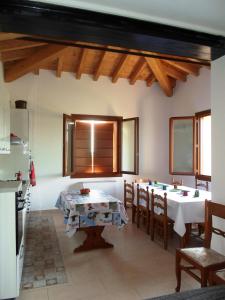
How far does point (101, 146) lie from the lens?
6.32 m

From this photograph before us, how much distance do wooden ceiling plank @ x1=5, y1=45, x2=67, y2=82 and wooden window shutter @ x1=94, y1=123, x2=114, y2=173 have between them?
6.87ft

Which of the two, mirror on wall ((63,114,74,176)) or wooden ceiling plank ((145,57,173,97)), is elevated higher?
wooden ceiling plank ((145,57,173,97))

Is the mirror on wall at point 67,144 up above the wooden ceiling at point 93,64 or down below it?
below

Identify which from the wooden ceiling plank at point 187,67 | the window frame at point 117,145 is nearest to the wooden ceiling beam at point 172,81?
the wooden ceiling plank at point 187,67

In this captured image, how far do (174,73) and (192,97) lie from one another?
2.36ft

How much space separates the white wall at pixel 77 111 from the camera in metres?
5.61

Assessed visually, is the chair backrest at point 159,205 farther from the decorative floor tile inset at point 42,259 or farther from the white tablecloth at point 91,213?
the decorative floor tile inset at point 42,259

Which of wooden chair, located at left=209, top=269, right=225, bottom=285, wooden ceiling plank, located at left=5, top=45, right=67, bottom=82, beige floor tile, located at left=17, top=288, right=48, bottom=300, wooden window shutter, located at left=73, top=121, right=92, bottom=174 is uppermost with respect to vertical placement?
wooden ceiling plank, located at left=5, top=45, right=67, bottom=82

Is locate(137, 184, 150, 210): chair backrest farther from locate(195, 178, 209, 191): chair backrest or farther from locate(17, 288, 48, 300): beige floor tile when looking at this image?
locate(17, 288, 48, 300): beige floor tile

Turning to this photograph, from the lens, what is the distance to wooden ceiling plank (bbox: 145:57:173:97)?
5.25 metres

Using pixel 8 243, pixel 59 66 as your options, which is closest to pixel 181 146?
pixel 59 66

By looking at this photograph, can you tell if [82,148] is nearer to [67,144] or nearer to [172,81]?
[67,144]

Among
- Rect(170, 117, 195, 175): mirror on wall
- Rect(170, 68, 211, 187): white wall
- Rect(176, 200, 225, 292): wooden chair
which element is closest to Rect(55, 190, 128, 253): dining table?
Rect(176, 200, 225, 292): wooden chair

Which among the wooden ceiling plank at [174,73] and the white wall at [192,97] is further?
the wooden ceiling plank at [174,73]
